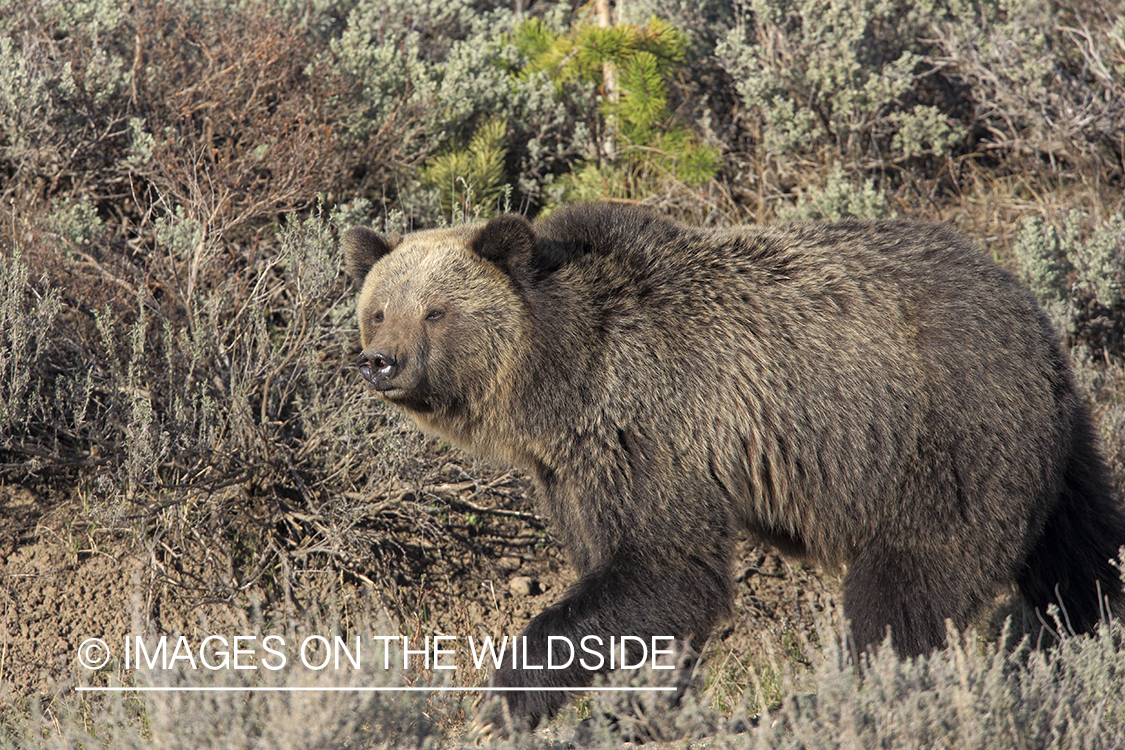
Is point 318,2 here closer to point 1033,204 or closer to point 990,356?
point 1033,204

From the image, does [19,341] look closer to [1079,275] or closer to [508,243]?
[508,243]

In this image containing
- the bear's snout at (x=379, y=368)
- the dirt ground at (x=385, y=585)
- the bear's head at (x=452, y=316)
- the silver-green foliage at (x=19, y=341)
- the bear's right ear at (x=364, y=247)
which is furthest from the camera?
the dirt ground at (x=385, y=585)

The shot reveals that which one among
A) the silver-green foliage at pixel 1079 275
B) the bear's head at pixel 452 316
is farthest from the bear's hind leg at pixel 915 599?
the silver-green foliage at pixel 1079 275

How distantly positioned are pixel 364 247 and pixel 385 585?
2.34 meters

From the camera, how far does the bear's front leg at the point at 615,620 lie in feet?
12.2

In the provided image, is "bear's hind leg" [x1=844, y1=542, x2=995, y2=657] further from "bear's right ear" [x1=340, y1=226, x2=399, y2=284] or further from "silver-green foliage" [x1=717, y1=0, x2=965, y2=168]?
"silver-green foliage" [x1=717, y1=0, x2=965, y2=168]

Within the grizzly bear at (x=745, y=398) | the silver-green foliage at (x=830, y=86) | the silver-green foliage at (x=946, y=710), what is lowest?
the silver-green foliage at (x=946, y=710)

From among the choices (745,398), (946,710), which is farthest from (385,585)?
(946,710)

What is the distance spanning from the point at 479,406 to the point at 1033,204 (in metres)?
5.40

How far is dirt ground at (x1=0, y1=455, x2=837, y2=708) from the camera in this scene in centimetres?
542

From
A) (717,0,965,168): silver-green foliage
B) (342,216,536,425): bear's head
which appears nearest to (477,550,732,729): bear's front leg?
(342,216,536,425): bear's head

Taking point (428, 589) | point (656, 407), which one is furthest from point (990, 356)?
point (428, 589)

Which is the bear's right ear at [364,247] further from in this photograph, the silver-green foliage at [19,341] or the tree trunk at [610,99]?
the tree trunk at [610,99]

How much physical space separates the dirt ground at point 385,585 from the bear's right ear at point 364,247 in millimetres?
1678
